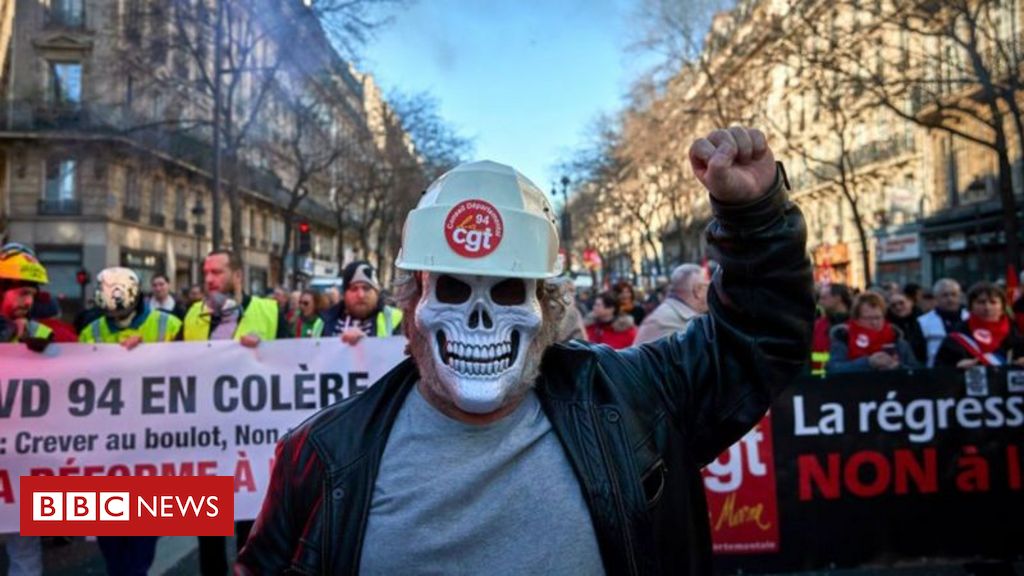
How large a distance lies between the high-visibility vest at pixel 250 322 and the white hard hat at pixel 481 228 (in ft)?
11.5

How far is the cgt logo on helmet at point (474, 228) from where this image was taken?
154 centimetres

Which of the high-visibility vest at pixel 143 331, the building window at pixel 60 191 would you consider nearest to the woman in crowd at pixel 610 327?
the high-visibility vest at pixel 143 331

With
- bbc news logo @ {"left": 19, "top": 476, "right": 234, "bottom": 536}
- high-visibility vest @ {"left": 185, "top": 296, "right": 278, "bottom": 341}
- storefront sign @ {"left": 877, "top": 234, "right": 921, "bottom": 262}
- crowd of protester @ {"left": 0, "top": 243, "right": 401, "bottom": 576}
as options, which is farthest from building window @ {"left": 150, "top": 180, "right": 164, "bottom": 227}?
bbc news logo @ {"left": 19, "top": 476, "right": 234, "bottom": 536}

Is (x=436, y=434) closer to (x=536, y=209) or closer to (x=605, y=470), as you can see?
(x=605, y=470)

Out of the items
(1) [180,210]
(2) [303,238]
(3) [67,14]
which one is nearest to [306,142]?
(2) [303,238]

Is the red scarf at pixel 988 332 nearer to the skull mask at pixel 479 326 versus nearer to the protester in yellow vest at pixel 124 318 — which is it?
the skull mask at pixel 479 326

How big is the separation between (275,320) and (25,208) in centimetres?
3079

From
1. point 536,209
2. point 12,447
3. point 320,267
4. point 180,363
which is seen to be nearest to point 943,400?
point 536,209

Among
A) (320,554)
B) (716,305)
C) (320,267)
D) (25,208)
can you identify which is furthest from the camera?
(320,267)

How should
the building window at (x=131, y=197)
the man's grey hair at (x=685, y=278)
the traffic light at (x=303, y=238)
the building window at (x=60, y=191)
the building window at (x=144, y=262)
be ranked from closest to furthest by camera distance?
the man's grey hair at (x=685, y=278)
the traffic light at (x=303, y=238)
the building window at (x=60, y=191)
the building window at (x=144, y=262)
the building window at (x=131, y=197)

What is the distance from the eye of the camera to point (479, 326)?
1.61m

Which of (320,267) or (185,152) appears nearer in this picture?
(185,152)

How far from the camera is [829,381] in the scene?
15.4 feet

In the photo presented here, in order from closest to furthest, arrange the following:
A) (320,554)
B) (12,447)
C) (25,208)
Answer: (320,554) → (12,447) → (25,208)
